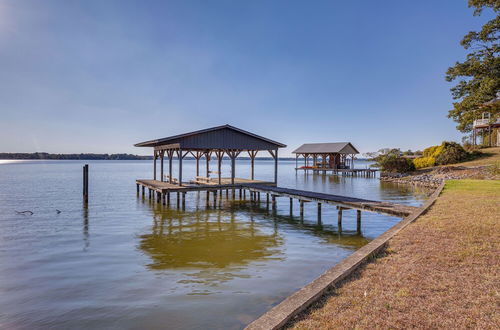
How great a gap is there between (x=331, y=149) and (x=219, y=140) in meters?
42.7

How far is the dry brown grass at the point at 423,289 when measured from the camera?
4.24m

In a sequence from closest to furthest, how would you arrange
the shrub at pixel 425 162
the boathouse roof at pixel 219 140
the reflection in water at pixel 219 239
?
the reflection in water at pixel 219 239 → the boathouse roof at pixel 219 140 → the shrub at pixel 425 162

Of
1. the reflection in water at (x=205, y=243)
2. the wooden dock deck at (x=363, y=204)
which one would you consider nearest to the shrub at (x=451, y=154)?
the wooden dock deck at (x=363, y=204)

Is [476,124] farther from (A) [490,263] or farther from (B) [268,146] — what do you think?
(A) [490,263]

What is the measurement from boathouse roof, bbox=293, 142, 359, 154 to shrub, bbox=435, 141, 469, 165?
631 inches

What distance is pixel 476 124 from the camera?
49.4 metres

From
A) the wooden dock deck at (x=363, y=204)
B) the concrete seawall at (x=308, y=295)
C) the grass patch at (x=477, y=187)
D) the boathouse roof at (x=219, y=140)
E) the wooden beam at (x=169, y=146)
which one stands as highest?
the boathouse roof at (x=219, y=140)

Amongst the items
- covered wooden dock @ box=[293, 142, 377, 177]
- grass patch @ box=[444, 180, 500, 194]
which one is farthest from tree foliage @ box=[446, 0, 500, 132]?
covered wooden dock @ box=[293, 142, 377, 177]

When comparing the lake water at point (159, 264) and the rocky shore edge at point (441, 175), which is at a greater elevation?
the rocky shore edge at point (441, 175)

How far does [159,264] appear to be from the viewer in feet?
32.9

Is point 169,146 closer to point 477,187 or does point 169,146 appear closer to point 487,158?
point 477,187

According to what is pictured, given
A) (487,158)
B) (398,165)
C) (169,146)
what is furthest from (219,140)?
(487,158)

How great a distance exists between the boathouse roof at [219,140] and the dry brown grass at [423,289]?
1596cm

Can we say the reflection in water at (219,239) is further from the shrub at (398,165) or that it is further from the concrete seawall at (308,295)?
the shrub at (398,165)
